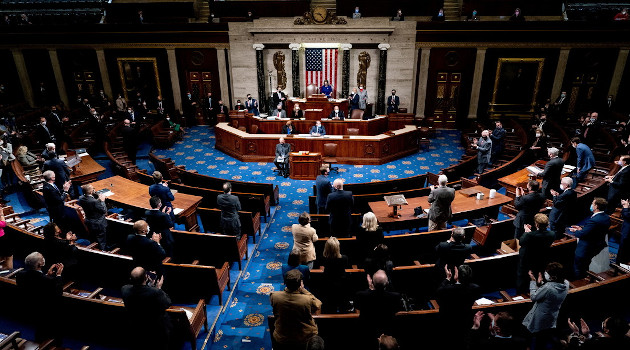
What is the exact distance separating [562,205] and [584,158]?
2.49 meters

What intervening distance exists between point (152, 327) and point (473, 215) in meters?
5.33

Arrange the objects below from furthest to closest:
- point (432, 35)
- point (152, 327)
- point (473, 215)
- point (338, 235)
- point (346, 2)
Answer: point (346, 2), point (432, 35), point (473, 215), point (338, 235), point (152, 327)

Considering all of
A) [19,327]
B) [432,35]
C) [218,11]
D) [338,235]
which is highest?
[218,11]

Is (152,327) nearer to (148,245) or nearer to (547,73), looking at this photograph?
(148,245)

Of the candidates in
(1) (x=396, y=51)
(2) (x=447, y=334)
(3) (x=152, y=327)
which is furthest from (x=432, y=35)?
(3) (x=152, y=327)

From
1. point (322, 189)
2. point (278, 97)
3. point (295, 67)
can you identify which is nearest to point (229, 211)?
point (322, 189)

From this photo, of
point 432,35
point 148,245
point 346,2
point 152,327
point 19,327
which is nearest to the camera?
point 152,327

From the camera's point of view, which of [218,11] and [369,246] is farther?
[218,11]

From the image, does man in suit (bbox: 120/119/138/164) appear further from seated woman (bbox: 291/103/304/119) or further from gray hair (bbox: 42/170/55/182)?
seated woman (bbox: 291/103/304/119)

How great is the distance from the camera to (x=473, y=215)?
21.3 ft

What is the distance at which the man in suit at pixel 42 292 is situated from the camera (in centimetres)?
348

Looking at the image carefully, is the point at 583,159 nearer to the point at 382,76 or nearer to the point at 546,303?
the point at 546,303

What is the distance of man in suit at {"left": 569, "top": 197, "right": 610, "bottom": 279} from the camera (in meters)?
4.63

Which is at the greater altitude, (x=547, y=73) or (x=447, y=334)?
(x=547, y=73)
